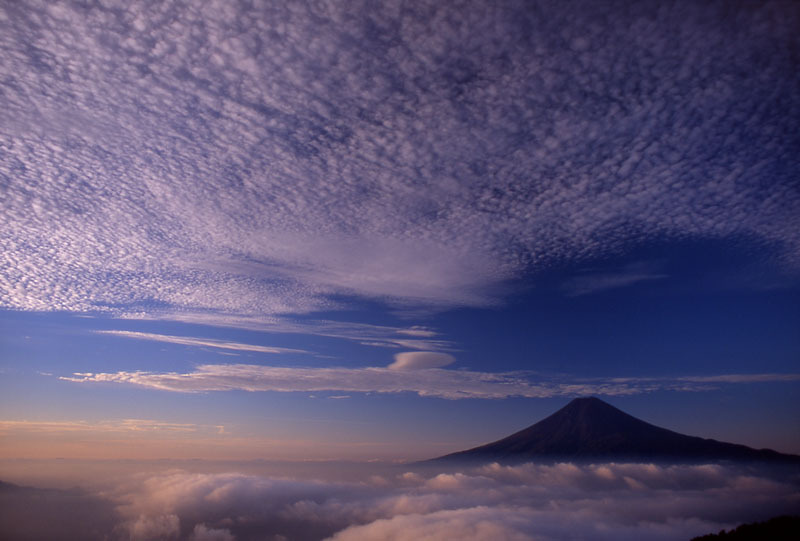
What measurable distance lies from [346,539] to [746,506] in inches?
7419

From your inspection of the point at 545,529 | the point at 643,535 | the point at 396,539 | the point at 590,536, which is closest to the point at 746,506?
the point at 643,535

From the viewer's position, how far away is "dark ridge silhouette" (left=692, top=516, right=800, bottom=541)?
134ft

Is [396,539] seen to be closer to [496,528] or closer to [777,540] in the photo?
[496,528]

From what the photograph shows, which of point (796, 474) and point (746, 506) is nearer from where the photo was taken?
point (746, 506)

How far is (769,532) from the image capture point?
44219 millimetres

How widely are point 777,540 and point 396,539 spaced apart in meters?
167

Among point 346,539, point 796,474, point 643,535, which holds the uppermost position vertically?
point 796,474

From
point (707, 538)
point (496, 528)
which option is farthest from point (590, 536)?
point (707, 538)

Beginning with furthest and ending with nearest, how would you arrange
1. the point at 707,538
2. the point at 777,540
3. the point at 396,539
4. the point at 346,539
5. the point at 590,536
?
the point at 346,539
the point at 396,539
the point at 590,536
the point at 707,538
the point at 777,540

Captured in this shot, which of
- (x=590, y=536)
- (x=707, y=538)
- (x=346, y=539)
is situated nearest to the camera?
(x=707, y=538)

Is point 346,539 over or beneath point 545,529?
beneath

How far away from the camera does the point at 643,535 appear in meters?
165

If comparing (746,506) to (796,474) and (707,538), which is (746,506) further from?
(707,538)

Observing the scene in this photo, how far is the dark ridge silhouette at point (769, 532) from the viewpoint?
4094 centimetres
